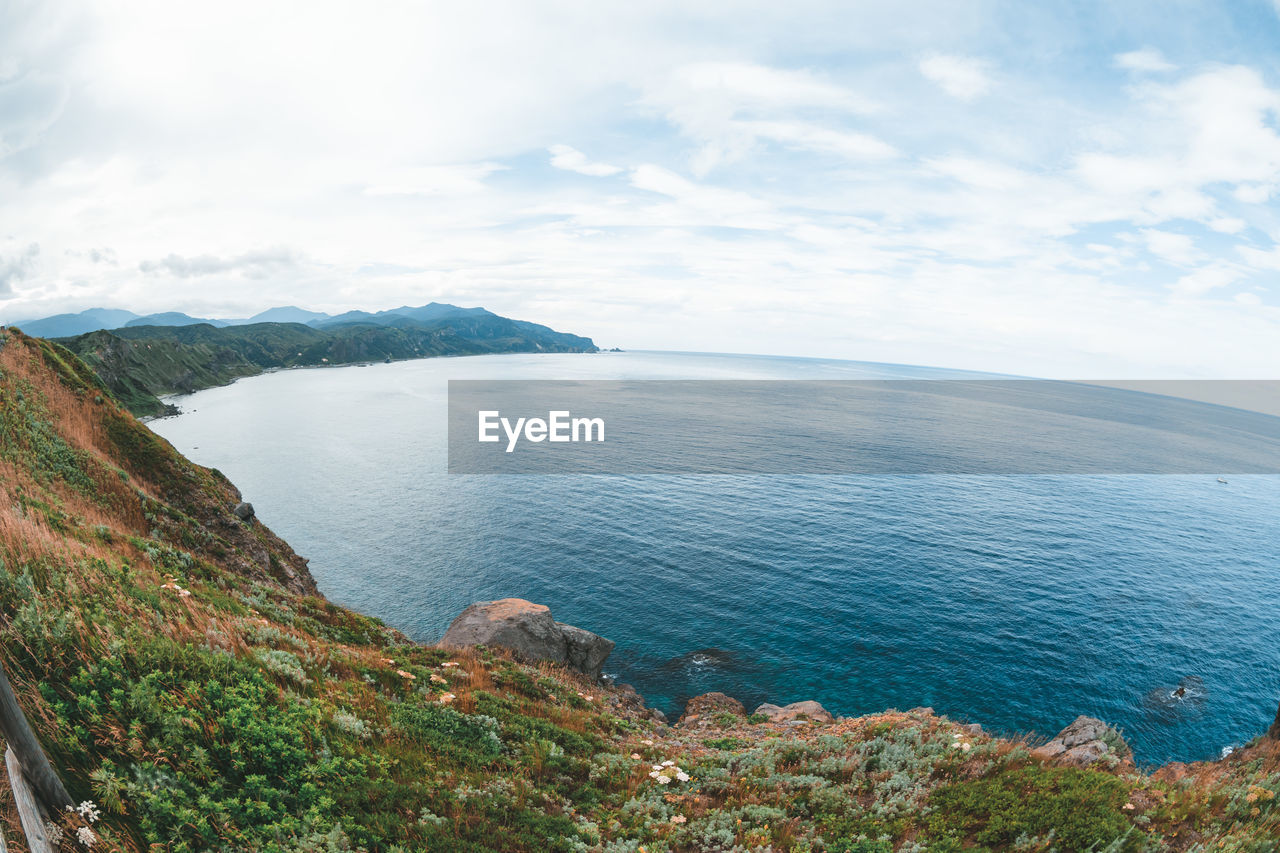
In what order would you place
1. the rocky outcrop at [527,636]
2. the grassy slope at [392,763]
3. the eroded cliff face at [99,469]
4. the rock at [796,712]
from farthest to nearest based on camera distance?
the rock at [796,712]
the rocky outcrop at [527,636]
the eroded cliff face at [99,469]
the grassy slope at [392,763]

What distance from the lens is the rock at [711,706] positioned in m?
32.9

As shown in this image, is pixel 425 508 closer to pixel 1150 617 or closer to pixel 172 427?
pixel 1150 617

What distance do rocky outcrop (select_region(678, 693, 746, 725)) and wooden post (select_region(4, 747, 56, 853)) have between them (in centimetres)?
3021

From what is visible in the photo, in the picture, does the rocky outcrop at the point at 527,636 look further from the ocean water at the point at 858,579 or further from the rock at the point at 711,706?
the ocean water at the point at 858,579

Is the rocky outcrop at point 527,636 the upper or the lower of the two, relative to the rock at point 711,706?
upper

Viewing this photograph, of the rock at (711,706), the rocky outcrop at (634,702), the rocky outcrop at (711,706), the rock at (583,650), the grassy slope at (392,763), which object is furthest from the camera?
the rock at (711,706)

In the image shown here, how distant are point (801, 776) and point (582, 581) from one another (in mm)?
39241

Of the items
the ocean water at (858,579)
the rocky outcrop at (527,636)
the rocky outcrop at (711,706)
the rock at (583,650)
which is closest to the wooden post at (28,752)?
the rocky outcrop at (527,636)

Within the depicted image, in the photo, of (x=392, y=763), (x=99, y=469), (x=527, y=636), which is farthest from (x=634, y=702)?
(x=99, y=469)

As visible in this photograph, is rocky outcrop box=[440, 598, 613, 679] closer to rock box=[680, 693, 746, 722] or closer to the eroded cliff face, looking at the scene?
rock box=[680, 693, 746, 722]

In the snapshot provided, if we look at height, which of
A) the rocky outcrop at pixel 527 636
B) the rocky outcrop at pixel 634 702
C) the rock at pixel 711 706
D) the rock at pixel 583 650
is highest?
the rocky outcrop at pixel 527 636

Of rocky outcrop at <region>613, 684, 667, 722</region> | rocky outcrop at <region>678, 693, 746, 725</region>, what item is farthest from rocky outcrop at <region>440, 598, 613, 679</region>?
rocky outcrop at <region>678, 693, 746, 725</region>

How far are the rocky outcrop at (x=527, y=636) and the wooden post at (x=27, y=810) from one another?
19.1m

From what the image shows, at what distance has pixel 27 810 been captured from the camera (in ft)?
19.3
